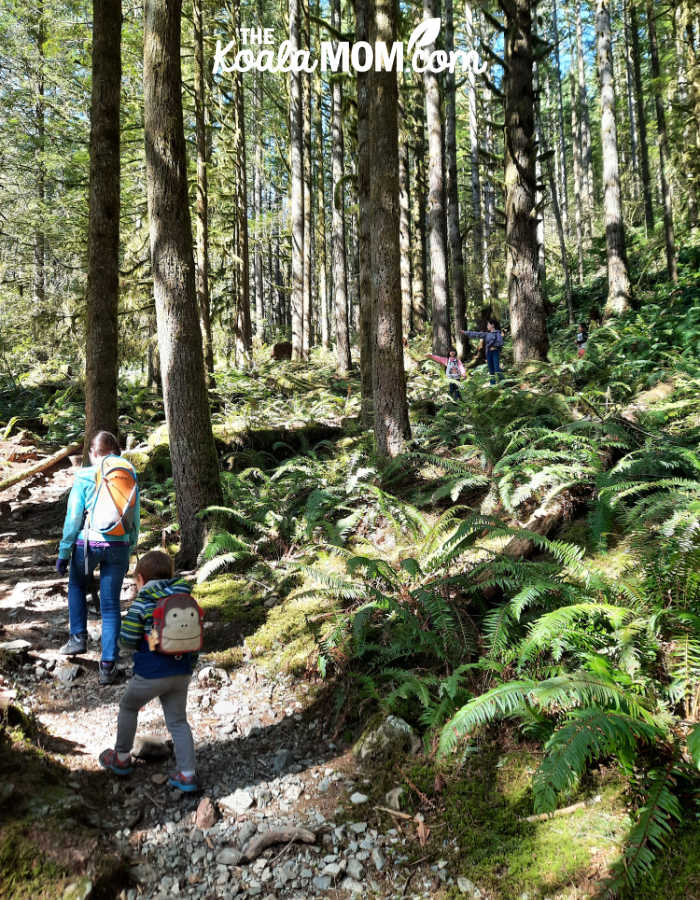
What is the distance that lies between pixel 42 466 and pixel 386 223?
7.88 metres

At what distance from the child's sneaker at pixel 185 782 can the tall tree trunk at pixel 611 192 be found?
1469 cm

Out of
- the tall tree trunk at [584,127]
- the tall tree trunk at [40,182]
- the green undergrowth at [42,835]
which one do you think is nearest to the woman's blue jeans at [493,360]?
the green undergrowth at [42,835]

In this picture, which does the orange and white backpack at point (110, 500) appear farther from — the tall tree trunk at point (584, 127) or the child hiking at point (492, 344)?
the tall tree trunk at point (584, 127)

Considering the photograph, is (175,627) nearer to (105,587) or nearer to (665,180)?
(105,587)

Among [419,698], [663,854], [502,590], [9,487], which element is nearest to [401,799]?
[419,698]

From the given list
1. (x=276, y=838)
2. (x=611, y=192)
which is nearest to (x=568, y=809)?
(x=276, y=838)

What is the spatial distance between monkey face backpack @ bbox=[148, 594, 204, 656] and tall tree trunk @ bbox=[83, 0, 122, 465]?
4560mm

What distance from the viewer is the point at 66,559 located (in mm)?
4656

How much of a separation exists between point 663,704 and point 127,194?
657 inches

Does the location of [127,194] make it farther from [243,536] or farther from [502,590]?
[502,590]

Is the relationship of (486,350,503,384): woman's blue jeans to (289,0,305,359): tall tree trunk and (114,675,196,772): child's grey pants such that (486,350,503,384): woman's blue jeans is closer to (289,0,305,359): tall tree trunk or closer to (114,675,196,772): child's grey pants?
(289,0,305,359): tall tree trunk

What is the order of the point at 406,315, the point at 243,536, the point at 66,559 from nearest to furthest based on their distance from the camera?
the point at 66,559, the point at 243,536, the point at 406,315

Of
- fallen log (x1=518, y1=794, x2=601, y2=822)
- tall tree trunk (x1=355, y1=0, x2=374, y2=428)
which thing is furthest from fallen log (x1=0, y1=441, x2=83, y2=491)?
fallen log (x1=518, y1=794, x2=601, y2=822)

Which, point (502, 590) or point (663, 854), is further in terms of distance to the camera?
point (502, 590)
